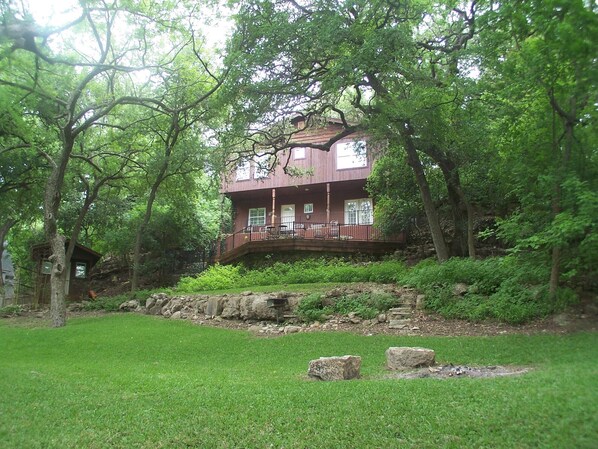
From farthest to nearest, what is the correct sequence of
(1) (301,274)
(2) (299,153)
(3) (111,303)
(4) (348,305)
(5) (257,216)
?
(5) (257,216) → (2) (299,153) → (3) (111,303) → (1) (301,274) → (4) (348,305)

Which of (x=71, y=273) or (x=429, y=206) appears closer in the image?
(x=429, y=206)

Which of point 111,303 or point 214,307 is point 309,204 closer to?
point 111,303

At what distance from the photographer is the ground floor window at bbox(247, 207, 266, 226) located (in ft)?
93.8

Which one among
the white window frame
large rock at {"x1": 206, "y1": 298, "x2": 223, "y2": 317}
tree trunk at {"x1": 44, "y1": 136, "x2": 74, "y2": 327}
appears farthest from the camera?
the white window frame

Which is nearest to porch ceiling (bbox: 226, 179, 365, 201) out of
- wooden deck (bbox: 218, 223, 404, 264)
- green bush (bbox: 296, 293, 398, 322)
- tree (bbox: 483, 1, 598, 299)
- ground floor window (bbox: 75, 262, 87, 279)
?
wooden deck (bbox: 218, 223, 404, 264)

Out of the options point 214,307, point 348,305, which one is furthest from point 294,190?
point 348,305

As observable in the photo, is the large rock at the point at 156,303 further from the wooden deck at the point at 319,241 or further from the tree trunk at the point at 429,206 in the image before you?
the tree trunk at the point at 429,206

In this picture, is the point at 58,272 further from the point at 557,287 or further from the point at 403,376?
the point at 557,287

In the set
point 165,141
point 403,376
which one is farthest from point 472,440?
point 165,141

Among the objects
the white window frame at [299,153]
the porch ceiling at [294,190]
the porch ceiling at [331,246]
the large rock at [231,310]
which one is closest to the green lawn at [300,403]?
the large rock at [231,310]

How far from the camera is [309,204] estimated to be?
90.3 feet

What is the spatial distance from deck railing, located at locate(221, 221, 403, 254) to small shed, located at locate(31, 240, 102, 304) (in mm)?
8075

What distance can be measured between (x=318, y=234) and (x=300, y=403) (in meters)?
17.7

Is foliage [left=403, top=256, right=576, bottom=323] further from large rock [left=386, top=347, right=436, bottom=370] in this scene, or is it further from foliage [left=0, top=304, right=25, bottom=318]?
foliage [left=0, top=304, right=25, bottom=318]
